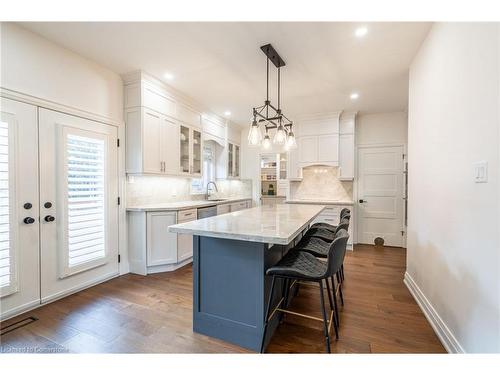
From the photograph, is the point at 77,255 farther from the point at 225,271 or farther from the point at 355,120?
the point at 355,120

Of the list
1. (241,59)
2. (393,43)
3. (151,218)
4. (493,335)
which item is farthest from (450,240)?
(151,218)

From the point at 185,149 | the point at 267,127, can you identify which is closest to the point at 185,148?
the point at 185,149

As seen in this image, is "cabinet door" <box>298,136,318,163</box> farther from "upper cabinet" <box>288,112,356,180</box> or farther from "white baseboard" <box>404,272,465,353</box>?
"white baseboard" <box>404,272,465,353</box>

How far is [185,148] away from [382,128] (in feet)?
13.0

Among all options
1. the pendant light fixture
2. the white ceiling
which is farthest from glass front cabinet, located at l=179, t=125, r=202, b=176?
the pendant light fixture

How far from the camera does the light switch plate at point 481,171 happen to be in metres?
1.37

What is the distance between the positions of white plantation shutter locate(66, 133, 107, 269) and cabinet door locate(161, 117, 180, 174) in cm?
79

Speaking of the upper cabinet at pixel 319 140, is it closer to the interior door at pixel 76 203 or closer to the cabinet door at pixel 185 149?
the cabinet door at pixel 185 149

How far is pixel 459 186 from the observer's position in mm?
1663

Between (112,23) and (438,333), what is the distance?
3876 mm

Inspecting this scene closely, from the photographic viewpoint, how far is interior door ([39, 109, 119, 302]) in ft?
7.80

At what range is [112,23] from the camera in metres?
2.14

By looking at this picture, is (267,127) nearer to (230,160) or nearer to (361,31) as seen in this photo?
(361,31)
